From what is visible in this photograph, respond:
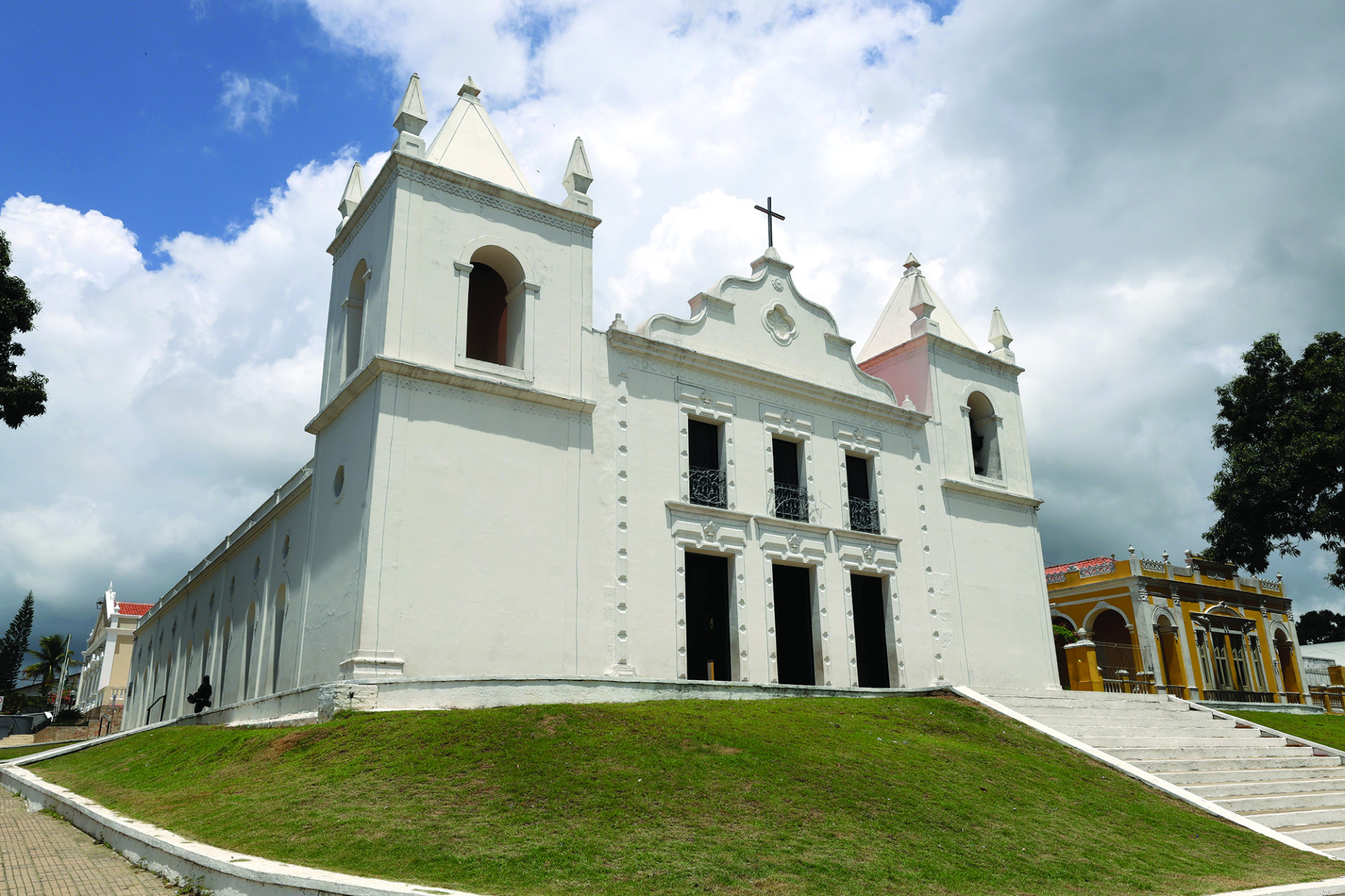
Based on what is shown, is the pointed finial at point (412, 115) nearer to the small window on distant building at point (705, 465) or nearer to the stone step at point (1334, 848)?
the small window on distant building at point (705, 465)

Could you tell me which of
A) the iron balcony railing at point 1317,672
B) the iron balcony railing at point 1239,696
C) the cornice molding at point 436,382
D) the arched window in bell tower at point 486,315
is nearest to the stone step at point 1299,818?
the cornice molding at point 436,382

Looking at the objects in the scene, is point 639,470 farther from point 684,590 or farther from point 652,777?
point 652,777

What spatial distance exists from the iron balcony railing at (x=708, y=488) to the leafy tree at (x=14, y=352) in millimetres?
12772

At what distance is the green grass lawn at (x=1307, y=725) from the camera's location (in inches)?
833

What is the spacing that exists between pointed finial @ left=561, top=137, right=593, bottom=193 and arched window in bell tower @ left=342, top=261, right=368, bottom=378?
14.0 feet

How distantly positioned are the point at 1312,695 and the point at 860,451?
79.2 ft

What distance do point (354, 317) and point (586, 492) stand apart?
600 cm

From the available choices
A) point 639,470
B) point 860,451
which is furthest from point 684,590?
point 860,451

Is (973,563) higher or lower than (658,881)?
higher

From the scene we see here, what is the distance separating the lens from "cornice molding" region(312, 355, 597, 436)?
1571 cm

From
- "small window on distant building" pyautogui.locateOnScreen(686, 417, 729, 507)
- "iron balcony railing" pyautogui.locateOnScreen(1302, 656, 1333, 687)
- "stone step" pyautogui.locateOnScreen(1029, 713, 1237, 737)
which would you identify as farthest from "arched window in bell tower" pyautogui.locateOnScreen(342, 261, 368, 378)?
"iron balcony railing" pyautogui.locateOnScreen(1302, 656, 1333, 687)

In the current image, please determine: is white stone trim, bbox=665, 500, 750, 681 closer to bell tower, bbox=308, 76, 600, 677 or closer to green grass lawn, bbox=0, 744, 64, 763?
bell tower, bbox=308, 76, 600, 677

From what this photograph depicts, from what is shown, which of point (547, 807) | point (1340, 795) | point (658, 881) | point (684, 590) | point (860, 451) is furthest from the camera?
point (860, 451)

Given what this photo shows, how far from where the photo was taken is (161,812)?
32.9 ft
